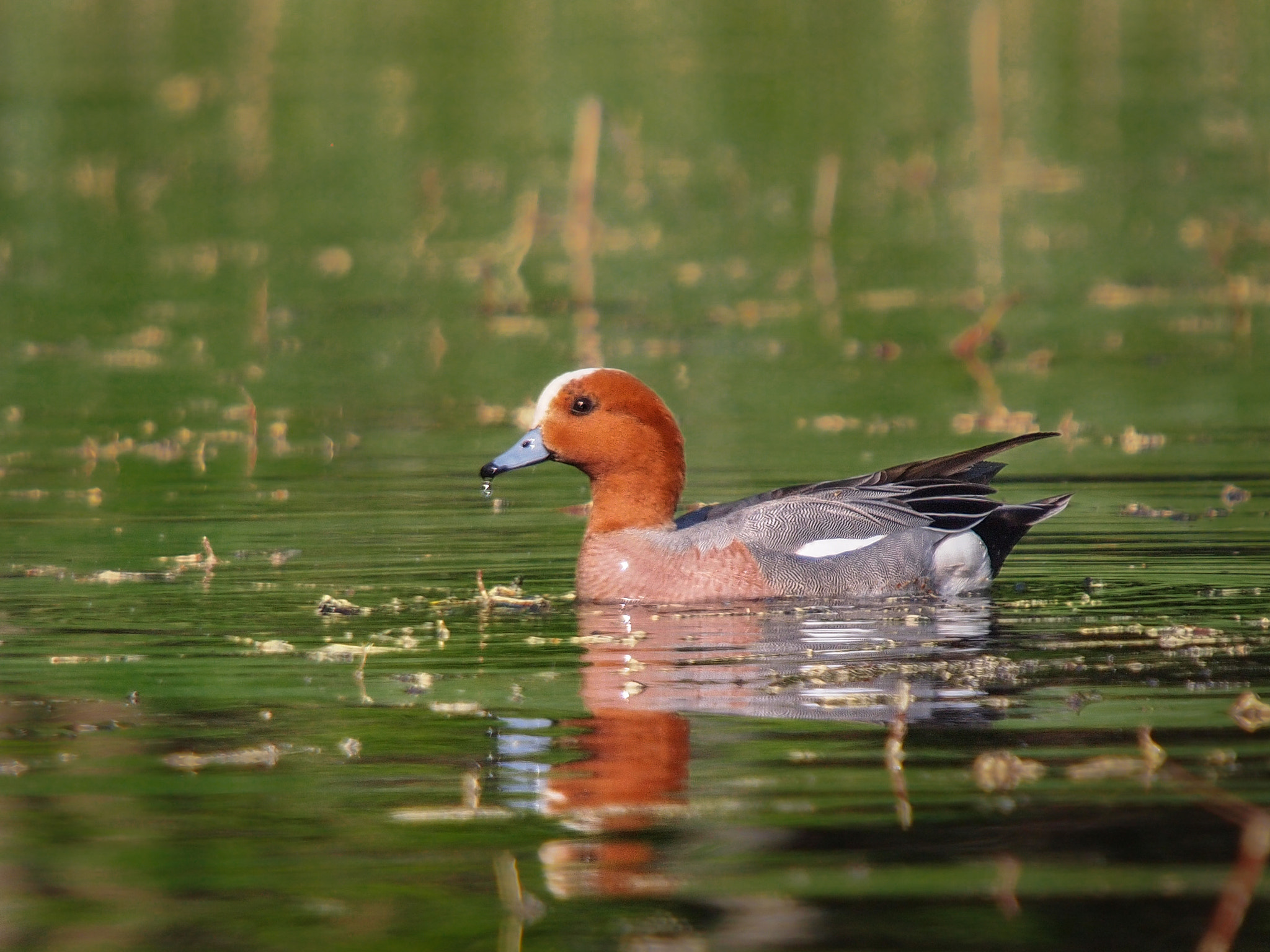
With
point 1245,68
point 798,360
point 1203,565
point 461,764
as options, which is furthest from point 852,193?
point 461,764

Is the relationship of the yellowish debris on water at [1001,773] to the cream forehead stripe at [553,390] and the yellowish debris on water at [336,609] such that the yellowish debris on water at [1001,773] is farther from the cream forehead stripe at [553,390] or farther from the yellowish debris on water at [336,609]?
the cream forehead stripe at [553,390]

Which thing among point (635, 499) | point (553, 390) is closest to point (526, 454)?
point (553, 390)

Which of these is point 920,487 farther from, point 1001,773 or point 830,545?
point 1001,773

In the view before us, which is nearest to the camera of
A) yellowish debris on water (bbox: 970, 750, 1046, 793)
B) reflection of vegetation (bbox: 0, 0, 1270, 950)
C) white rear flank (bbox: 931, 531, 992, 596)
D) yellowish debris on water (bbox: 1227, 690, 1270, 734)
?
reflection of vegetation (bbox: 0, 0, 1270, 950)

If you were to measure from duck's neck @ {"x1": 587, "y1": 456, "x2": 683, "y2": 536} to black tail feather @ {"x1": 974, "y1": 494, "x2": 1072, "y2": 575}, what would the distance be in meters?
1.30

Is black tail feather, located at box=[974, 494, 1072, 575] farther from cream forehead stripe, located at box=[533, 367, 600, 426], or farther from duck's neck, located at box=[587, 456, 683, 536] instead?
cream forehead stripe, located at box=[533, 367, 600, 426]

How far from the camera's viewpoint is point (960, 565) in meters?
9.10

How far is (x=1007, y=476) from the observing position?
11.7 meters

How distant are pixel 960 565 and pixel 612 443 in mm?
1543

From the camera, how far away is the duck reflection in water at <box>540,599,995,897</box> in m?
5.50

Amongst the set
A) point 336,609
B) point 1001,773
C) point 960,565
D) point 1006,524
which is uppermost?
point 1006,524

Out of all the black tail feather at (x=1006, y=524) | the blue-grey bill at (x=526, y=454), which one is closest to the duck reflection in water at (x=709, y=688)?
the black tail feather at (x=1006, y=524)

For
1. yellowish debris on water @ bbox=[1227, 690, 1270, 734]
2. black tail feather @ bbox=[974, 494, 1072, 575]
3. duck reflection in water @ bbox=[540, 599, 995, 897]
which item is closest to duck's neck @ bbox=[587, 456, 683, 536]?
duck reflection in water @ bbox=[540, 599, 995, 897]

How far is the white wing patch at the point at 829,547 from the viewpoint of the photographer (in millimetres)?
8945
